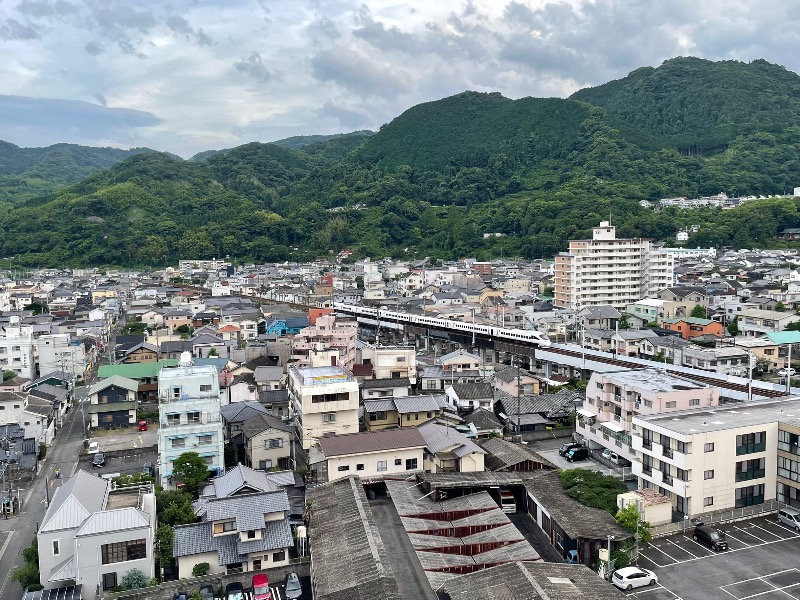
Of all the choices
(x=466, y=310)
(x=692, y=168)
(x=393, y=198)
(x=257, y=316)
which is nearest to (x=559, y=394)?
(x=466, y=310)

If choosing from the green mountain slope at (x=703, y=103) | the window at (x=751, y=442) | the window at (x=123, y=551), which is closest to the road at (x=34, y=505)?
the window at (x=123, y=551)

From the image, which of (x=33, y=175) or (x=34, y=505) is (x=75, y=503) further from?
(x=33, y=175)

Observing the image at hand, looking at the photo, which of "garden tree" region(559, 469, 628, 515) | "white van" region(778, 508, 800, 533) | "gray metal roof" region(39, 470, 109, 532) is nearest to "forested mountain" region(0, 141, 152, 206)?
"gray metal roof" region(39, 470, 109, 532)

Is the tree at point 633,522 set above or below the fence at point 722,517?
above

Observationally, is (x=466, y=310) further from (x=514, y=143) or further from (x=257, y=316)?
(x=514, y=143)

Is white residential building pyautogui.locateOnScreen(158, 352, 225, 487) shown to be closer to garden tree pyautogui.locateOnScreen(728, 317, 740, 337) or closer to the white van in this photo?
the white van

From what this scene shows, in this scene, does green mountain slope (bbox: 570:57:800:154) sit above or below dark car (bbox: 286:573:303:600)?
above

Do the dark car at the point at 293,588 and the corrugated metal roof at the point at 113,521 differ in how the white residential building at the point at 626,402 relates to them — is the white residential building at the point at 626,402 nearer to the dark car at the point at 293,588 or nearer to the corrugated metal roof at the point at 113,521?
the dark car at the point at 293,588

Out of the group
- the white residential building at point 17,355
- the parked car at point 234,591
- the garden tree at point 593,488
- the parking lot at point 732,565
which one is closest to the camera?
the parking lot at point 732,565
